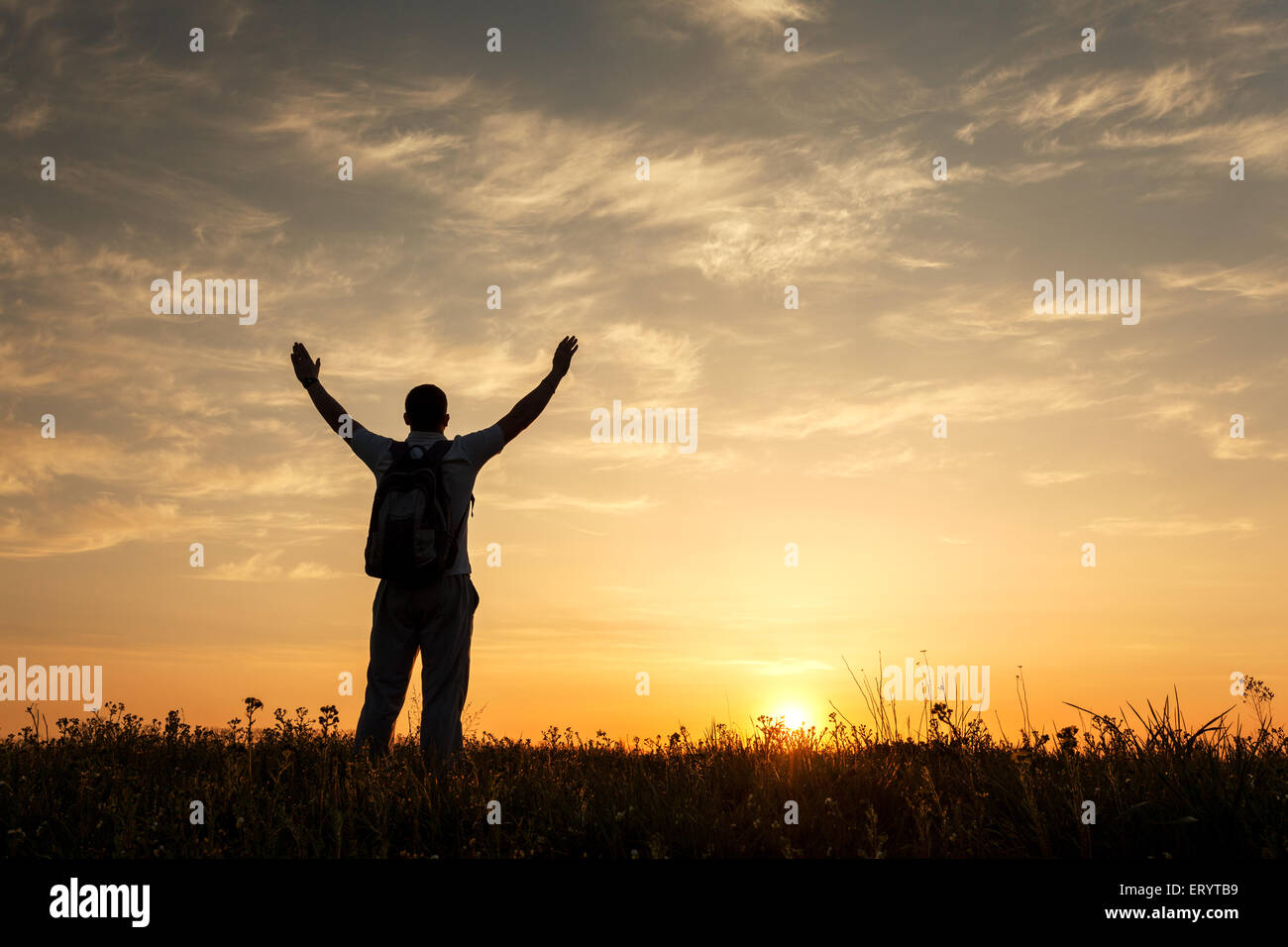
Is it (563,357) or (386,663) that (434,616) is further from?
(563,357)

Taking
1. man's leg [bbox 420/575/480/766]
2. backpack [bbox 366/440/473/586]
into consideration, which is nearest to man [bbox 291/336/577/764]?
man's leg [bbox 420/575/480/766]

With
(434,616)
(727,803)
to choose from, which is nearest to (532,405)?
(434,616)

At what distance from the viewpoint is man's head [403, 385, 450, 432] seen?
791 cm

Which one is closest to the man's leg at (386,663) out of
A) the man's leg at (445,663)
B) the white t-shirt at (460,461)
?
the man's leg at (445,663)

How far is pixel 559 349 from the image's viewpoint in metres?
8.15

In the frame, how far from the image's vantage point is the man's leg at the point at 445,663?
761cm

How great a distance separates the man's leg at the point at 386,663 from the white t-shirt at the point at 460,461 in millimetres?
533

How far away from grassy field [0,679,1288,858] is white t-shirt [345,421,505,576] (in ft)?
5.70

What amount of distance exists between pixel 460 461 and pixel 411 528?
682 millimetres

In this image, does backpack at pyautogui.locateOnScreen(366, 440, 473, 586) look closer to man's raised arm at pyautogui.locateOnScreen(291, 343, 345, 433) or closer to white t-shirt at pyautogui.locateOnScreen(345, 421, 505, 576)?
white t-shirt at pyautogui.locateOnScreen(345, 421, 505, 576)
